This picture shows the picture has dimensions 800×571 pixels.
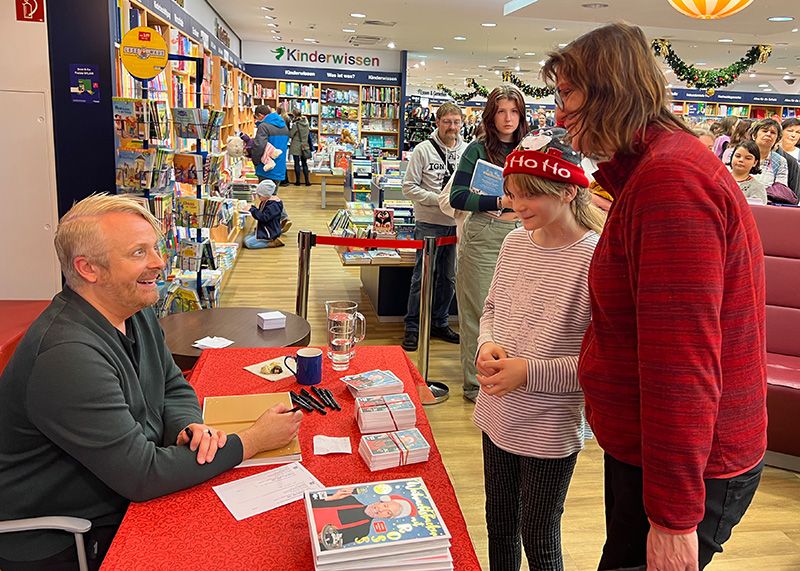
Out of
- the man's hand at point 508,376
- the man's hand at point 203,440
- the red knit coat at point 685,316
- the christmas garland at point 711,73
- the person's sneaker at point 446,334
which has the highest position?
the christmas garland at point 711,73

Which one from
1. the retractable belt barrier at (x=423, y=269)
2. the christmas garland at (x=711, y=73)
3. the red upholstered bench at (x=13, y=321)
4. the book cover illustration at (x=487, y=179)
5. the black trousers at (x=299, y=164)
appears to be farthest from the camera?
the black trousers at (x=299, y=164)

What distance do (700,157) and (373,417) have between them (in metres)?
1.00

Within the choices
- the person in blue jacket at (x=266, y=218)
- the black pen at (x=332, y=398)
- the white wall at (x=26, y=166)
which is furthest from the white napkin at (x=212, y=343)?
the person in blue jacket at (x=266, y=218)

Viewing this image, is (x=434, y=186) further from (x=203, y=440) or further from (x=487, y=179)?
(x=203, y=440)

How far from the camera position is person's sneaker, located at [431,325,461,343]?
521 centimetres

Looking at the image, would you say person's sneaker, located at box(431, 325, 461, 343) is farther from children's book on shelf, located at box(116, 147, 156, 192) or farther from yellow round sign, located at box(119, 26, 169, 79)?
yellow round sign, located at box(119, 26, 169, 79)

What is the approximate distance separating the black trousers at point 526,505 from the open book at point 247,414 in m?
0.60

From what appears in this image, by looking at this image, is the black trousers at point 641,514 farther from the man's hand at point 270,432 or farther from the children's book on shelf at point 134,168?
the children's book on shelf at point 134,168

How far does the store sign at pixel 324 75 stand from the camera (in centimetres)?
1617

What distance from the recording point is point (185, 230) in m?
4.97

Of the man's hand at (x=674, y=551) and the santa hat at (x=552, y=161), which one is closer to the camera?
the man's hand at (x=674, y=551)

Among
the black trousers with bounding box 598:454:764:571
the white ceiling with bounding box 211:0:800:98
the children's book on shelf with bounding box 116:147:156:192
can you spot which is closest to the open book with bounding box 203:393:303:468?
the black trousers with bounding box 598:454:764:571

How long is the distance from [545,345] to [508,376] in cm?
13

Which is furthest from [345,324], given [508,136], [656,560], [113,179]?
[113,179]
